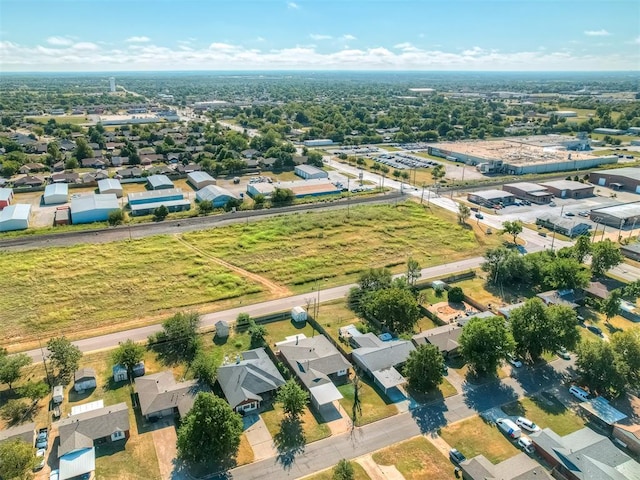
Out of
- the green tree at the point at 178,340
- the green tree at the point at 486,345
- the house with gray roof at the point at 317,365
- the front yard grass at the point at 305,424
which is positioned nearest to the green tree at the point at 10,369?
the green tree at the point at 178,340

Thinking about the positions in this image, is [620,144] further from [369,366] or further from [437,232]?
[369,366]

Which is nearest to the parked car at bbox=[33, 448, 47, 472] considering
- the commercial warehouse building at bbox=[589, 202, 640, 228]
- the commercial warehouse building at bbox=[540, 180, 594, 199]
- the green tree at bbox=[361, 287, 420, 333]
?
the green tree at bbox=[361, 287, 420, 333]

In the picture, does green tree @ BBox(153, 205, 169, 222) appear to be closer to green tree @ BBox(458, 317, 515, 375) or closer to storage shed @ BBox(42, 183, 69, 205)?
storage shed @ BBox(42, 183, 69, 205)

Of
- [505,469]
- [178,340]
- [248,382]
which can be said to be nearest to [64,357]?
[178,340]

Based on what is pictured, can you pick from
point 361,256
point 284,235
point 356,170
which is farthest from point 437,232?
point 356,170

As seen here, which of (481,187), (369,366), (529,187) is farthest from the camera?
(481,187)
